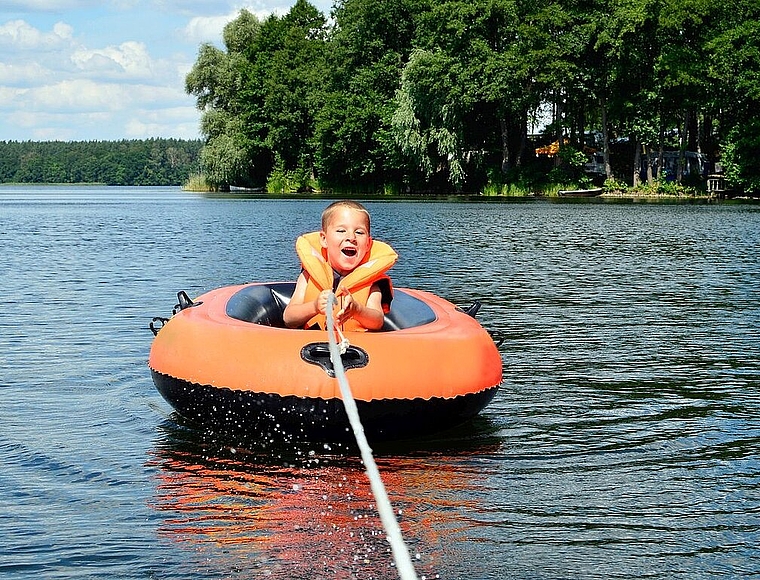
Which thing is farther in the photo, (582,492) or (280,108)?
(280,108)

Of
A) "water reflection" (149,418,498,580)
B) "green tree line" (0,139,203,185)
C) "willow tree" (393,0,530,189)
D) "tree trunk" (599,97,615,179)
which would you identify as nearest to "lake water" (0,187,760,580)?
"water reflection" (149,418,498,580)

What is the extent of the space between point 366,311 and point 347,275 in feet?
0.86

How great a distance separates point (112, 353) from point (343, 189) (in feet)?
161

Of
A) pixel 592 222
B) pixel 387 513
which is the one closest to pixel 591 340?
pixel 387 513

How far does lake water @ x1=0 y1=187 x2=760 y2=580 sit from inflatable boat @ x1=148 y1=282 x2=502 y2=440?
201 mm

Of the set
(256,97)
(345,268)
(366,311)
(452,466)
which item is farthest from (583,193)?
(452,466)

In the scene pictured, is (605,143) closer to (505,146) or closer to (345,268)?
(505,146)

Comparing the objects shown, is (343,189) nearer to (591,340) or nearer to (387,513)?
(591,340)

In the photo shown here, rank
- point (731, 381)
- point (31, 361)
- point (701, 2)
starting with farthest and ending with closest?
point (701, 2), point (31, 361), point (731, 381)

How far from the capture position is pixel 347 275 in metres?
6.46

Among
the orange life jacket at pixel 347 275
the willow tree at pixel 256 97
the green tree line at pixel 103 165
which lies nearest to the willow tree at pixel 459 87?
the willow tree at pixel 256 97

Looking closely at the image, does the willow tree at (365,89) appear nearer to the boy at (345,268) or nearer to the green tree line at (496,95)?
the green tree line at (496,95)

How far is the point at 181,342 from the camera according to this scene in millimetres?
6508

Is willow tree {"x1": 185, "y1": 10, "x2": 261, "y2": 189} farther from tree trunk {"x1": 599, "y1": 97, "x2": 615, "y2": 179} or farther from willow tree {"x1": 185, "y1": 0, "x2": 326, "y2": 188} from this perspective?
tree trunk {"x1": 599, "y1": 97, "x2": 615, "y2": 179}
